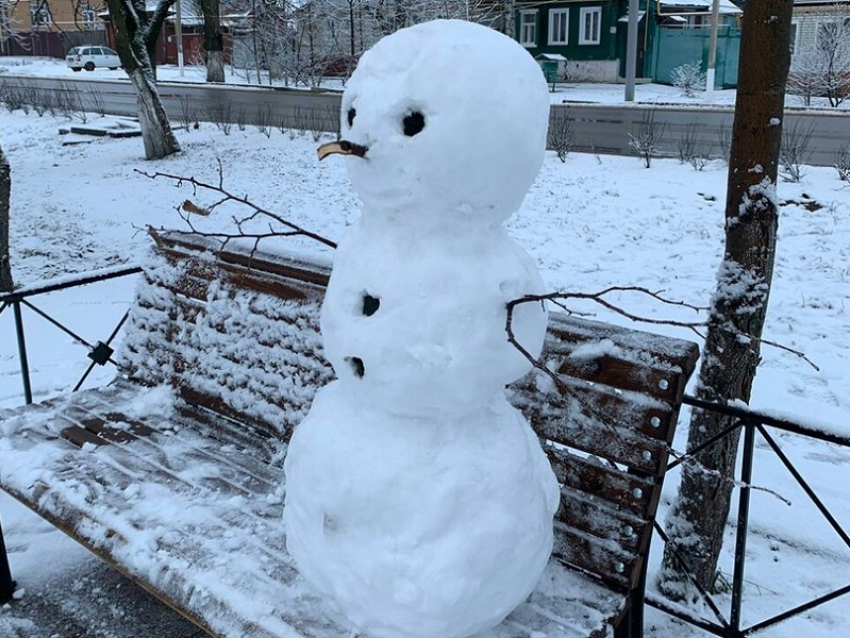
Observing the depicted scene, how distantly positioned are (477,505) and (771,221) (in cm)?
149

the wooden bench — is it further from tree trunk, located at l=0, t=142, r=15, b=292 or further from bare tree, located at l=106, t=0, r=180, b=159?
bare tree, located at l=106, t=0, r=180, b=159

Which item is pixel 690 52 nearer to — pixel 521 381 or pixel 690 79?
pixel 690 79

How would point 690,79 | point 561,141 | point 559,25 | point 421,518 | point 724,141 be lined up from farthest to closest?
point 559,25
point 690,79
point 724,141
point 561,141
point 421,518

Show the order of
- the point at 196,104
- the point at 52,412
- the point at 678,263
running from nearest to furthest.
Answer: the point at 52,412, the point at 678,263, the point at 196,104

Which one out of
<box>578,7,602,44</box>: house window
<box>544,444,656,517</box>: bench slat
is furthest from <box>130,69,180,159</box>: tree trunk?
<box>578,7,602,44</box>: house window

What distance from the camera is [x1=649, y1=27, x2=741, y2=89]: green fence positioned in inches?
976

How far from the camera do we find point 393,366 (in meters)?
1.70

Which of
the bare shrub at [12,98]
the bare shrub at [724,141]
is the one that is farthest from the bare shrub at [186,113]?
the bare shrub at [724,141]

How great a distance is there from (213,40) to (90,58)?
11.6 metres

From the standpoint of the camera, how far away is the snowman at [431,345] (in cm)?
162

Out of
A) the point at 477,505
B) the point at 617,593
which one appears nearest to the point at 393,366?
the point at 477,505

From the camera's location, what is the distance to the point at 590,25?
2806 cm

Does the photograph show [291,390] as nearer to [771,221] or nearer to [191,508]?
[191,508]

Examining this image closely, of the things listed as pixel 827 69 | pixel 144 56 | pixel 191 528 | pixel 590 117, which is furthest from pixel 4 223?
pixel 827 69
